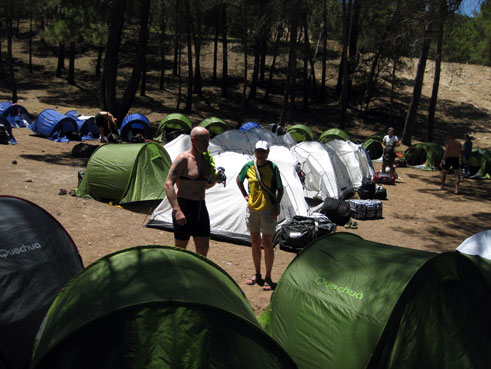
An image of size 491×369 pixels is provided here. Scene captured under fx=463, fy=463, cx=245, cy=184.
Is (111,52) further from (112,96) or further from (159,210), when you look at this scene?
(159,210)

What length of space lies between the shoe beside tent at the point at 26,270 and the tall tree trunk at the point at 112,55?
1171cm

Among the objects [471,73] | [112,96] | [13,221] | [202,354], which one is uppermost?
[471,73]

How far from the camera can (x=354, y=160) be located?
13594 mm

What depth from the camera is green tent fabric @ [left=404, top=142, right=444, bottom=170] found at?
17781 millimetres

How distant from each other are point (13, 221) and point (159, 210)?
14.9 ft

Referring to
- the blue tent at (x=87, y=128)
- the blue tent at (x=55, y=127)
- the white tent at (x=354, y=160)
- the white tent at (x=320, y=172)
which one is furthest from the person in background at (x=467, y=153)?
the blue tent at (x=55, y=127)

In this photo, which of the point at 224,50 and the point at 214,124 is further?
the point at 224,50

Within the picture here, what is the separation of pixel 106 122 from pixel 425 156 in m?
12.4

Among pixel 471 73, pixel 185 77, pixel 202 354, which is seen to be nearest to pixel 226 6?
pixel 185 77

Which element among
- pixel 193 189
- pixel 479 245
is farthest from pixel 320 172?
pixel 193 189

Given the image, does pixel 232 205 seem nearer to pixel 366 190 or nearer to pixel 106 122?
pixel 366 190

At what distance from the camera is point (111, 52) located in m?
15.0

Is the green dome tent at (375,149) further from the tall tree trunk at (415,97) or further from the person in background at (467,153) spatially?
the person in background at (467,153)

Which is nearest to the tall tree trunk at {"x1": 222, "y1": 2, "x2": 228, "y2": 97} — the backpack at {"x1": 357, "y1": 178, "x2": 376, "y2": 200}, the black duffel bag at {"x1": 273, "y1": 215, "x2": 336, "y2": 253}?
the backpack at {"x1": 357, "y1": 178, "x2": 376, "y2": 200}
